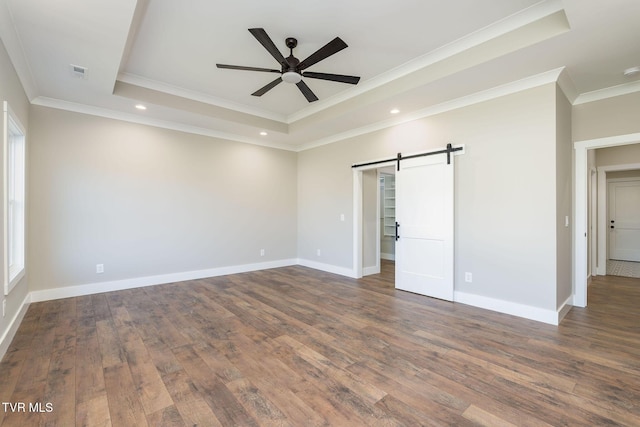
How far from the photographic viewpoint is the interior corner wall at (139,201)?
3961mm

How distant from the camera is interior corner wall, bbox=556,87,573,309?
10.6 ft

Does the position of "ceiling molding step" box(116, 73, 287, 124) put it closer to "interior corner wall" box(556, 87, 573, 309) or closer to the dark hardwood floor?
the dark hardwood floor

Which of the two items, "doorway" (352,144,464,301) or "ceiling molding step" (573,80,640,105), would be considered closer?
"ceiling molding step" (573,80,640,105)

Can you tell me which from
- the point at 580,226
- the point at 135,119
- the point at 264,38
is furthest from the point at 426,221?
the point at 135,119

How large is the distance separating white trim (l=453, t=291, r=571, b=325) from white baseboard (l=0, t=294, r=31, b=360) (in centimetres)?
476

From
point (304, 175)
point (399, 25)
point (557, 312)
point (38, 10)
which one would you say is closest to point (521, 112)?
point (399, 25)

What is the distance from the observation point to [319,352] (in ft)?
8.36

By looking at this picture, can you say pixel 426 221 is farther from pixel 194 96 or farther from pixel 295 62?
pixel 194 96

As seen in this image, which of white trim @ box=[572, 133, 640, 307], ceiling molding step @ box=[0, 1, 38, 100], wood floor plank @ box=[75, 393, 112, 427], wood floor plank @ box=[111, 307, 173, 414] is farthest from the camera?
white trim @ box=[572, 133, 640, 307]

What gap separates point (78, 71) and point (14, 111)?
73 cm

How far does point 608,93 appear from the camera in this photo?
11.4 feet

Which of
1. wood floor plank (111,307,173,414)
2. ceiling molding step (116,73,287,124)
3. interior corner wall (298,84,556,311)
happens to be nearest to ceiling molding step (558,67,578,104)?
interior corner wall (298,84,556,311)

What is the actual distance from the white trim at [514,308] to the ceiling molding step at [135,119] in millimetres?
4586

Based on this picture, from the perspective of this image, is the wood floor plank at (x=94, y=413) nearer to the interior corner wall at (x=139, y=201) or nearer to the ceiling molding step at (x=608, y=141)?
the interior corner wall at (x=139, y=201)
